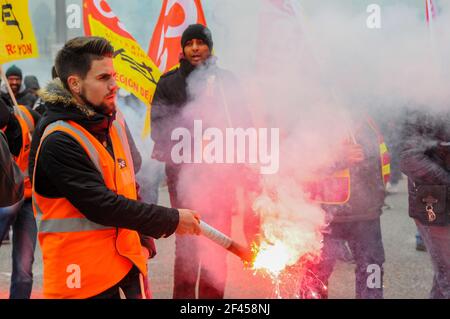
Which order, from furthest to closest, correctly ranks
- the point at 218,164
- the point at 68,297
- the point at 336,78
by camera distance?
the point at 218,164 → the point at 336,78 → the point at 68,297

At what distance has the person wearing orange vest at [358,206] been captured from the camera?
12.6 ft

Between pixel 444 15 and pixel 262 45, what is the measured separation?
42.6 inches

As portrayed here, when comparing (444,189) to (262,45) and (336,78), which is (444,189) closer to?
(336,78)

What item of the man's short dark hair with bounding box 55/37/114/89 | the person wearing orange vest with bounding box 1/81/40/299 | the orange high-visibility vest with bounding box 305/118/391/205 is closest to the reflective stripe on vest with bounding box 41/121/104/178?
the man's short dark hair with bounding box 55/37/114/89

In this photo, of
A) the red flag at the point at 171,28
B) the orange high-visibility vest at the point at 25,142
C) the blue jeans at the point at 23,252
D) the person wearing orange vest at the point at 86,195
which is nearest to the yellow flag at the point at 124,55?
the red flag at the point at 171,28

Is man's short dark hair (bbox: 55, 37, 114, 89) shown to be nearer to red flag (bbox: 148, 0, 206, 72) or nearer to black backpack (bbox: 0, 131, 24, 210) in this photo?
black backpack (bbox: 0, 131, 24, 210)

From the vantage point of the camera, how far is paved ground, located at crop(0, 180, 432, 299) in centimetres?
471

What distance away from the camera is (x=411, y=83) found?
384 centimetres

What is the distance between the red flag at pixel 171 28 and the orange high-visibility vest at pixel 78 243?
7.88ft

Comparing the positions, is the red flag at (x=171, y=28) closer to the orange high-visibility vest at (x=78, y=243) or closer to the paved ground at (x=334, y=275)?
the paved ground at (x=334, y=275)

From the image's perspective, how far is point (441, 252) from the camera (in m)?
3.75

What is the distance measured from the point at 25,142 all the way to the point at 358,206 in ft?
7.25

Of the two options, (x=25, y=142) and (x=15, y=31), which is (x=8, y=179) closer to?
(x=25, y=142)
